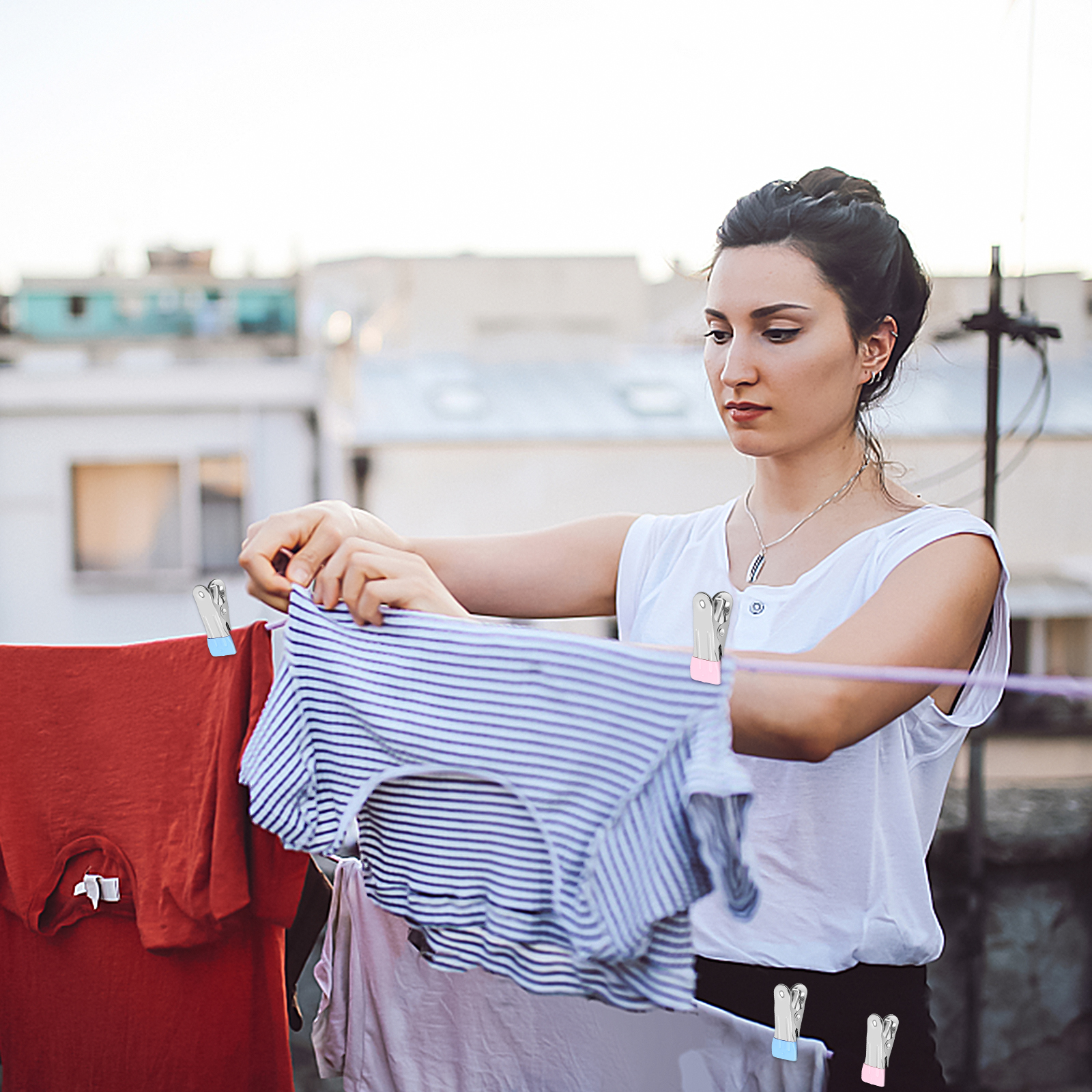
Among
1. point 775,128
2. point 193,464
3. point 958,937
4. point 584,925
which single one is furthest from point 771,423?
point 193,464

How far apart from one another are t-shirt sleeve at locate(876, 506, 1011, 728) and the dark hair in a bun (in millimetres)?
197

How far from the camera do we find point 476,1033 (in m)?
0.98

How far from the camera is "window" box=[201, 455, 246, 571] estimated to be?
546 centimetres

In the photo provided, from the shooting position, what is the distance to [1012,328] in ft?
10.0

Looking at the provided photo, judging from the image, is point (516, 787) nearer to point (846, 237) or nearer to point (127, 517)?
point (846, 237)

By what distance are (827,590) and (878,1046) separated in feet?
1.42

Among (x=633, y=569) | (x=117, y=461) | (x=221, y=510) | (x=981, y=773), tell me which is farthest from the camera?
(x=221, y=510)

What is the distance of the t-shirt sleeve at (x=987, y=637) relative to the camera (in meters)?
0.83

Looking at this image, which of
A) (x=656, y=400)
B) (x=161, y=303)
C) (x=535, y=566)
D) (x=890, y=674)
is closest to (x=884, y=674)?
(x=890, y=674)

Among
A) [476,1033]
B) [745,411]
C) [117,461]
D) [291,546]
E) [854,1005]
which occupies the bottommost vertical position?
[476,1033]

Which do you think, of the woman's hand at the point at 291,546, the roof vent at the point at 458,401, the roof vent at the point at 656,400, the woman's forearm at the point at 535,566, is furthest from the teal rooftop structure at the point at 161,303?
the woman's hand at the point at 291,546

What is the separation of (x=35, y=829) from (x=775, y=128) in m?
2.70

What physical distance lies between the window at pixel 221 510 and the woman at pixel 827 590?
482 cm

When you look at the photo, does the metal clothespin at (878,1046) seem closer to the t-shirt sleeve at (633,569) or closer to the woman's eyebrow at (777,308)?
the t-shirt sleeve at (633,569)
